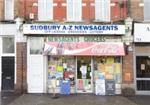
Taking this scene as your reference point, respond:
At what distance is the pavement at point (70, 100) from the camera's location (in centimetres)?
1783

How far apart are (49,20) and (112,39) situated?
3.74 metres

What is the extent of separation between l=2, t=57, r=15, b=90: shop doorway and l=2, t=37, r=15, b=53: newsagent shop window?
0.47 metres

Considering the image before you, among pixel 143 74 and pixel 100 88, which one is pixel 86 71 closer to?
pixel 100 88

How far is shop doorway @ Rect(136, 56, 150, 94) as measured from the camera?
835 inches

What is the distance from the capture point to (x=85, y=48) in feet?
67.9

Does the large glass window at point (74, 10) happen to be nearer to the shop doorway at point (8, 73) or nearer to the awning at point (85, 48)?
the awning at point (85, 48)

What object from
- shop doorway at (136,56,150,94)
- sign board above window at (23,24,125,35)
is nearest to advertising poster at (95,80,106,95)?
shop doorway at (136,56,150,94)

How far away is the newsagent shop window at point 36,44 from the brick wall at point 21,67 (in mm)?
397

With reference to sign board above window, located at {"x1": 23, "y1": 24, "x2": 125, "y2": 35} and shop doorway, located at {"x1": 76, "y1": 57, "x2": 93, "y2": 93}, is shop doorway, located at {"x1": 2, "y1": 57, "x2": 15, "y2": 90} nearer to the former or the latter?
sign board above window, located at {"x1": 23, "y1": 24, "x2": 125, "y2": 35}

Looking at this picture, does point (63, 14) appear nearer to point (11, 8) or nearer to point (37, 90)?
point (11, 8)

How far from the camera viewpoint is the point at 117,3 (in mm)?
21172

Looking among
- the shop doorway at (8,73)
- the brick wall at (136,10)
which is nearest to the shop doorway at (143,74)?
the brick wall at (136,10)

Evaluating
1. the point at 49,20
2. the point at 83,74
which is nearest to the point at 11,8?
the point at 49,20

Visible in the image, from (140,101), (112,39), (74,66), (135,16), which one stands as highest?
(135,16)
